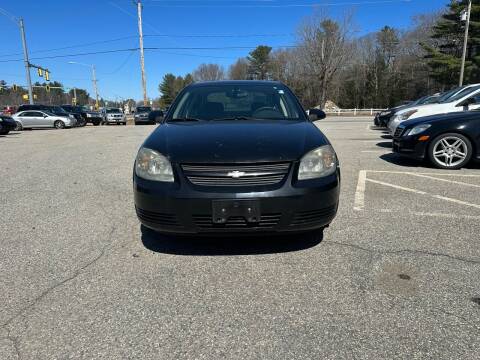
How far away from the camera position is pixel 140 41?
34375mm

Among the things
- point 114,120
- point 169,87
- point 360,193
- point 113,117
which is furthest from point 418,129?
point 169,87

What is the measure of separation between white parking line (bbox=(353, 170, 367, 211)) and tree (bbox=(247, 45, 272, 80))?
213ft

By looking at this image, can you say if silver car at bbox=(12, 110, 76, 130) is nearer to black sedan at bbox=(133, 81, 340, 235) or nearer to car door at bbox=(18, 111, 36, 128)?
car door at bbox=(18, 111, 36, 128)

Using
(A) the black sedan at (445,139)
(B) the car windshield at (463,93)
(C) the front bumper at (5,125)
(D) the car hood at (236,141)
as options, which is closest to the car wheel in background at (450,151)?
(A) the black sedan at (445,139)

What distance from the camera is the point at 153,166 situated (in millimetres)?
3109

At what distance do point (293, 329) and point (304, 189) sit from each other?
1.04 m

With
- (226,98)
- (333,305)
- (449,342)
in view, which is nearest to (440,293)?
(449,342)

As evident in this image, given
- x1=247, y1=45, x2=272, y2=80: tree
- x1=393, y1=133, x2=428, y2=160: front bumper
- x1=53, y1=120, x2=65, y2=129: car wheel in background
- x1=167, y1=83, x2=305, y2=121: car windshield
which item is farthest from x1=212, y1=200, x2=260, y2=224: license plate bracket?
x1=247, y1=45, x2=272, y2=80: tree

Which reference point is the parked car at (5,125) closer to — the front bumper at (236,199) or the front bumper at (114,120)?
the front bumper at (114,120)

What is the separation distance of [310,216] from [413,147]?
493 cm

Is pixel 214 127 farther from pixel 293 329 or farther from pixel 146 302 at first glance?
pixel 293 329

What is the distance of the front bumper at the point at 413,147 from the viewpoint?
697 cm

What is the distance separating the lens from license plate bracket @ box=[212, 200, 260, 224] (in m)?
2.79

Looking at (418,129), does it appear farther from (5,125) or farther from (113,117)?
(113,117)
